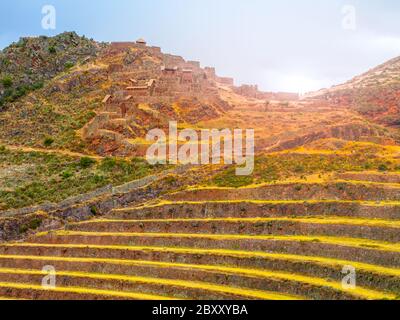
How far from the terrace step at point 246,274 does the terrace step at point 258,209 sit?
5.65m

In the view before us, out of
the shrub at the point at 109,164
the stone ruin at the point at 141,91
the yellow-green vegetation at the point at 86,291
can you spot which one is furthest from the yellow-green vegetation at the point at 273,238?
the stone ruin at the point at 141,91

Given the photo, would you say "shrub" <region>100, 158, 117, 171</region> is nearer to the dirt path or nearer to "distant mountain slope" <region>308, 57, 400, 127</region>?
the dirt path

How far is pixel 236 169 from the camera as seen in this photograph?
5906 cm

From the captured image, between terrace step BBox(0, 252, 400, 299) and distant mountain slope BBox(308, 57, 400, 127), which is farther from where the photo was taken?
distant mountain slope BBox(308, 57, 400, 127)

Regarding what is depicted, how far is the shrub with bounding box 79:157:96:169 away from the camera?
68.4 metres

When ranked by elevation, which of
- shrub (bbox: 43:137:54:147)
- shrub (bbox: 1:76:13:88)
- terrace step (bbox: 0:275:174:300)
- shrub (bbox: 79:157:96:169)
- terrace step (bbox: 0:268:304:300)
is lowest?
terrace step (bbox: 0:275:174:300)

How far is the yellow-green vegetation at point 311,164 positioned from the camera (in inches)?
2157

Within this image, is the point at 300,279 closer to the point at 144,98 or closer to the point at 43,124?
the point at 144,98

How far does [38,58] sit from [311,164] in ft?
182

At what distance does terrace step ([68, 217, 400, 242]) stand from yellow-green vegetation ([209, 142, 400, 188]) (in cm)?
612

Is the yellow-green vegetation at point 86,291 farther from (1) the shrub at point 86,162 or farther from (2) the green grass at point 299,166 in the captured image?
(1) the shrub at point 86,162

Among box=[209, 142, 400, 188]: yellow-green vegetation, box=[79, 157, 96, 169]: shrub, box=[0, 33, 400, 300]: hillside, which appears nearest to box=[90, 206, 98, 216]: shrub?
box=[0, 33, 400, 300]: hillside

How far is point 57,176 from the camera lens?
67.4 m
